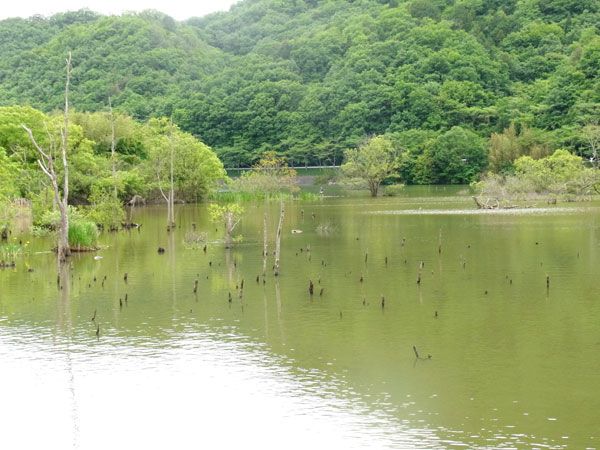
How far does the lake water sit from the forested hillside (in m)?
59.9

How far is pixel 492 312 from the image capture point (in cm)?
2022

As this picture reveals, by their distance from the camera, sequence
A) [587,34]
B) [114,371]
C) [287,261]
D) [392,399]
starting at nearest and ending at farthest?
1. [392,399]
2. [114,371]
3. [287,261]
4. [587,34]

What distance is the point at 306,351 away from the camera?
1670 centimetres

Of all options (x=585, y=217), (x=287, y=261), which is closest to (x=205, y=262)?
(x=287, y=261)

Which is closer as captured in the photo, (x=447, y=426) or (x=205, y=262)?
(x=447, y=426)

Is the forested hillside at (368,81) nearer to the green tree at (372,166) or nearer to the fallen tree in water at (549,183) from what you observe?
the green tree at (372,166)

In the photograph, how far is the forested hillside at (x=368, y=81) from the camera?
10019 centimetres

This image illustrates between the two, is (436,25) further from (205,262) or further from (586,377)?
(586,377)

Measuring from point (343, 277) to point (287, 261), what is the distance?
442 centimetres

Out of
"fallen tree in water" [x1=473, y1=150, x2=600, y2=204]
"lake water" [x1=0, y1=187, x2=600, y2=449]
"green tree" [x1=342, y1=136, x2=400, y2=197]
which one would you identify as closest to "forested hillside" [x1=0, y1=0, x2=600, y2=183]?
"green tree" [x1=342, y1=136, x2=400, y2=197]

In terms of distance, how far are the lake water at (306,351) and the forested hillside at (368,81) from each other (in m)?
59.9

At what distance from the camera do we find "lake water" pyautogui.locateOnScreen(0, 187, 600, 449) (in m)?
12.2

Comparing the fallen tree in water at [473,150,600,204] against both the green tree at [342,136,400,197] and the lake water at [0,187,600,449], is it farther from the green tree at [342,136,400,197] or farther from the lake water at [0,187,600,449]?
the lake water at [0,187,600,449]

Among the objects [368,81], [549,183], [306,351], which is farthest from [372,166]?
[306,351]
